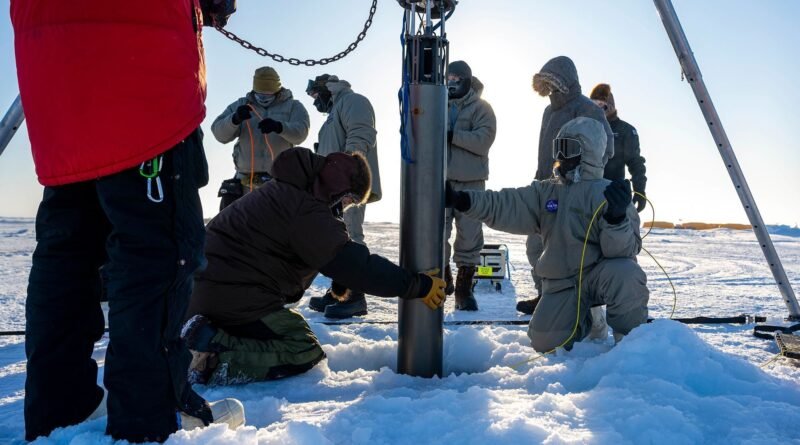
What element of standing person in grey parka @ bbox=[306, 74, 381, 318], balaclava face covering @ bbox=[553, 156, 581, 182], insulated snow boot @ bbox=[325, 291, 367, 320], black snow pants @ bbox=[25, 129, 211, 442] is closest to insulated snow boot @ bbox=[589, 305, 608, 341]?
balaclava face covering @ bbox=[553, 156, 581, 182]

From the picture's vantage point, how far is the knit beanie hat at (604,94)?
4.98 metres

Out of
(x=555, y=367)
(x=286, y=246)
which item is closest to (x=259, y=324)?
(x=286, y=246)

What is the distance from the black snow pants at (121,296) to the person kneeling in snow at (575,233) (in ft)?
5.02

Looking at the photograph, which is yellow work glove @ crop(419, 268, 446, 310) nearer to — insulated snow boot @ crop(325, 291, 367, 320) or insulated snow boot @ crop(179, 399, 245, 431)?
insulated snow boot @ crop(179, 399, 245, 431)

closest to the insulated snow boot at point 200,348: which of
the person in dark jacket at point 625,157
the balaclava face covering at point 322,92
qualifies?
the balaclava face covering at point 322,92

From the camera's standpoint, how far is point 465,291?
181 inches

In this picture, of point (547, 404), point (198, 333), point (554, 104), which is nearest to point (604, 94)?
point (554, 104)

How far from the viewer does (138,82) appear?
1.42 m

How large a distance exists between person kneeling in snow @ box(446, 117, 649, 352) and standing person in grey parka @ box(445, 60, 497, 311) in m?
1.51

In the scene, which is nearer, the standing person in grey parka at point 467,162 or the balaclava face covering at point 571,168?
the balaclava face covering at point 571,168

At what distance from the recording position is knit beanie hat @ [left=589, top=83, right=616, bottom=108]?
4977 mm

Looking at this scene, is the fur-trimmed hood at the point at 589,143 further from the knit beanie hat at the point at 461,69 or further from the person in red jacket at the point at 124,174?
the person in red jacket at the point at 124,174

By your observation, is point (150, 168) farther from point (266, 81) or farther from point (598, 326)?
point (266, 81)

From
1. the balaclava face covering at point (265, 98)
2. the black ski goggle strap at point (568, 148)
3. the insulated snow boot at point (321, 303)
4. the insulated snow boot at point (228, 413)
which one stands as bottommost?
the insulated snow boot at point (321, 303)
